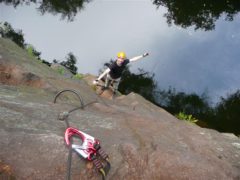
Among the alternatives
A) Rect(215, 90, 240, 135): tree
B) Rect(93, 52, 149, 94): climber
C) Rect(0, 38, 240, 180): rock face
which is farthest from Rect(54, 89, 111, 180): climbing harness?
Rect(215, 90, 240, 135): tree

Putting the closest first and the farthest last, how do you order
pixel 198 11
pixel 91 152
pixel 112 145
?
pixel 91 152 → pixel 112 145 → pixel 198 11

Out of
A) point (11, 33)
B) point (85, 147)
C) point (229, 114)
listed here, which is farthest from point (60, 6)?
point (85, 147)

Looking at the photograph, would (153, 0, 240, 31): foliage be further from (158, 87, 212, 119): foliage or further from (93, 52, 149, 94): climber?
(93, 52, 149, 94): climber

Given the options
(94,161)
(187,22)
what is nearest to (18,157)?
(94,161)

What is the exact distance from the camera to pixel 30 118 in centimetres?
594

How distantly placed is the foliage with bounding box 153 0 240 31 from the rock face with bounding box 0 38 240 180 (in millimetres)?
23441

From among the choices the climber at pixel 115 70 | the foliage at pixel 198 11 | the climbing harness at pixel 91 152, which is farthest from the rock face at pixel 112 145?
the foliage at pixel 198 11

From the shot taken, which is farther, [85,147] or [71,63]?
[71,63]

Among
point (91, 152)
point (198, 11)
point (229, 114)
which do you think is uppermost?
point (198, 11)

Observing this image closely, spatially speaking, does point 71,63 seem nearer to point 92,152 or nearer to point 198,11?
point 198,11

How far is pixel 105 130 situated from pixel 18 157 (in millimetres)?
1831

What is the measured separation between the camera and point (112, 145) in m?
5.71

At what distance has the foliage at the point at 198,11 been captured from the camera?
3028 cm

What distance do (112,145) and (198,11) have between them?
27990mm
